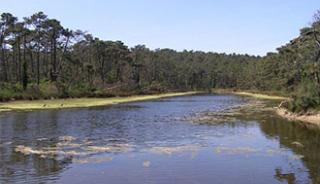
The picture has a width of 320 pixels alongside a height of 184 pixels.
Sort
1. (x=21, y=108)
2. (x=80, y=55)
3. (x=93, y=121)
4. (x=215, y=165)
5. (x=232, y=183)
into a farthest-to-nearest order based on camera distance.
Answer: (x=80, y=55) → (x=21, y=108) → (x=93, y=121) → (x=215, y=165) → (x=232, y=183)

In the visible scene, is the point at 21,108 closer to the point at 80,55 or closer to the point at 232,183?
the point at 232,183

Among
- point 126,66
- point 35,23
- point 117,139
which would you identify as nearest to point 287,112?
point 117,139

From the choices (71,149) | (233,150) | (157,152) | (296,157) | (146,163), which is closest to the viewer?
(146,163)

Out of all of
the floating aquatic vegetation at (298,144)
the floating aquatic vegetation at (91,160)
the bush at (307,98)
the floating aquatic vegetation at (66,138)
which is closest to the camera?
the floating aquatic vegetation at (91,160)

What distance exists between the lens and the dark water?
926 inches

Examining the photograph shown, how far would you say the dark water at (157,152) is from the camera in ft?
77.2

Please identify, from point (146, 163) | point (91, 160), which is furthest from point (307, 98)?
point (91, 160)

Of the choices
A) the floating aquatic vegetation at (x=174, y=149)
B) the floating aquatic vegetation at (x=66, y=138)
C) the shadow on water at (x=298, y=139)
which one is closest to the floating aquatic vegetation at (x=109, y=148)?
the floating aquatic vegetation at (x=174, y=149)

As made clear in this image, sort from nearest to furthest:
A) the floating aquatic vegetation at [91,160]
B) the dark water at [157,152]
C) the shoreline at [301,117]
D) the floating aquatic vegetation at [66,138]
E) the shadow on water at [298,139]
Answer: the dark water at [157,152]
the shadow on water at [298,139]
the floating aquatic vegetation at [91,160]
the floating aquatic vegetation at [66,138]
the shoreline at [301,117]

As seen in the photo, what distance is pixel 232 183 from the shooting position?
22.1 meters

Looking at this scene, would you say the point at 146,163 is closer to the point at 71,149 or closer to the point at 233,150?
the point at 71,149

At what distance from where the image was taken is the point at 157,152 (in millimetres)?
30750

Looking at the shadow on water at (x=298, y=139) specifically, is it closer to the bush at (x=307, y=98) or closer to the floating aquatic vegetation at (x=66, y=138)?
the bush at (x=307, y=98)

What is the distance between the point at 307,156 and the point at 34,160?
1509 centimetres
